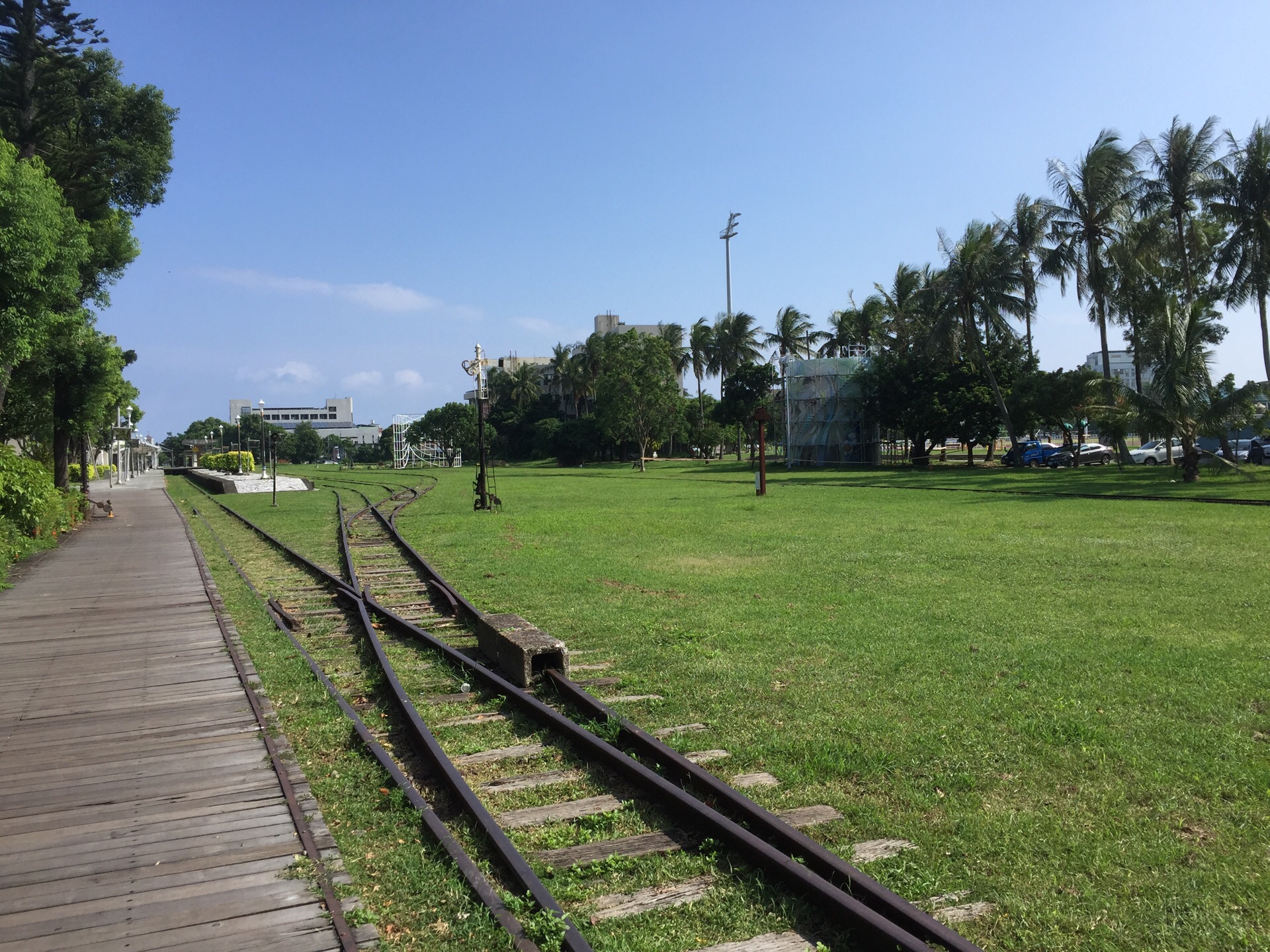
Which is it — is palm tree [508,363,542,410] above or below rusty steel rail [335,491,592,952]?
above

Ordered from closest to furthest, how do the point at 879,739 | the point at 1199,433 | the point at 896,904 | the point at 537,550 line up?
the point at 896,904, the point at 879,739, the point at 537,550, the point at 1199,433

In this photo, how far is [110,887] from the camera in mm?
3920

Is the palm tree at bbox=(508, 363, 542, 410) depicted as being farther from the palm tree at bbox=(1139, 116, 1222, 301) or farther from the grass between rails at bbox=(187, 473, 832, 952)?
the grass between rails at bbox=(187, 473, 832, 952)

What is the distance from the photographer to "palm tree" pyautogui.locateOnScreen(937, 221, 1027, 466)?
48.0m

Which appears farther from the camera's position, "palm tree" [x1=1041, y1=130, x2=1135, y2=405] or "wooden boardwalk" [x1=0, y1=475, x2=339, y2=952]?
"palm tree" [x1=1041, y1=130, x2=1135, y2=405]

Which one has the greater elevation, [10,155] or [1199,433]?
[10,155]

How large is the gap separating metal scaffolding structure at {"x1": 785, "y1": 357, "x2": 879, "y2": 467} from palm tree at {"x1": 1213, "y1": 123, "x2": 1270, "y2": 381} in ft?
73.0

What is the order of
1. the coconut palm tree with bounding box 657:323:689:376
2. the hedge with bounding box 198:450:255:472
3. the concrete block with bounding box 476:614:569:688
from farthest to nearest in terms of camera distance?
1. the coconut palm tree with bounding box 657:323:689:376
2. the hedge with bounding box 198:450:255:472
3. the concrete block with bounding box 476:614:569:688

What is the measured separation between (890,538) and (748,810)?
1258cm

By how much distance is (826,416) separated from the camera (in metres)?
58.0

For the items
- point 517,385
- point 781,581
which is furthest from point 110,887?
point 517,385

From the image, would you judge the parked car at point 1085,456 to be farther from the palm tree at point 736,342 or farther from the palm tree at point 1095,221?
the palm tree at point 736,342

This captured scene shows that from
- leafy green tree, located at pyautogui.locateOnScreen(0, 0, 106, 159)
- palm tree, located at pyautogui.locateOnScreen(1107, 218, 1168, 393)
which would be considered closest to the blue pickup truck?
palm tree, located at pyautogui.locateOnScreen(1107, 218, 1168, 393)

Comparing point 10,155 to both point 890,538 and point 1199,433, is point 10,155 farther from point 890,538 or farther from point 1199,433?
point 1199,433
